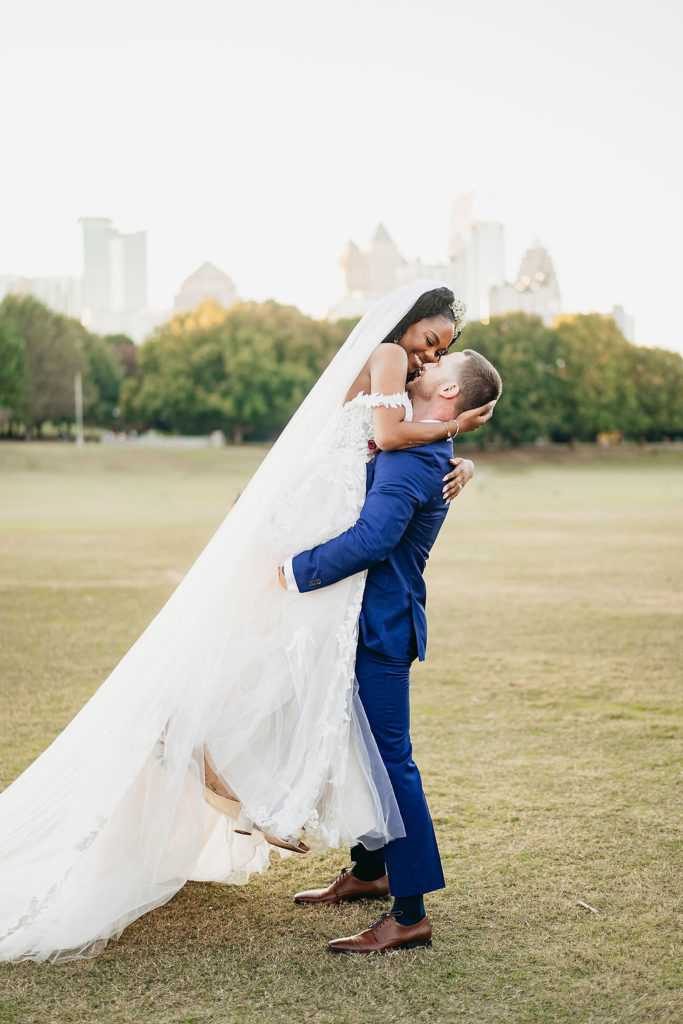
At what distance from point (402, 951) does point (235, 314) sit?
226 ft

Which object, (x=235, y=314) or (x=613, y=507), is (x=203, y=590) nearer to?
(x=613, y=507)

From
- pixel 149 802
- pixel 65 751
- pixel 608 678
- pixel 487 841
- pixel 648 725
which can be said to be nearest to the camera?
pixel 149 802

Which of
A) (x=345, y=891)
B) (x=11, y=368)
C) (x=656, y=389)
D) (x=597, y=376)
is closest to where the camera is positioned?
(x=345, y=891)

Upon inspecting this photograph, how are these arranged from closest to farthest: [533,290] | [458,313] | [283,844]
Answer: [283,844] → [458,313] → [533,290]

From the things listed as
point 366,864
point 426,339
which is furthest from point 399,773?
point 426,339

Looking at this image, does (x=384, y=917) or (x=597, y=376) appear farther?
(x=597, y=376)

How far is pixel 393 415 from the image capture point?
10.9ft

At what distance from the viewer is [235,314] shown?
2758 inches

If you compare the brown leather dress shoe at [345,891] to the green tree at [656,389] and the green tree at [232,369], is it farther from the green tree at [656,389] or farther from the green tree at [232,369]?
the green tree at [656,389]

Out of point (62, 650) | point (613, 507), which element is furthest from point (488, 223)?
point (62, 650)

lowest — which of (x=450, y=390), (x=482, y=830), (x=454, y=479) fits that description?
(x=482, y=830)

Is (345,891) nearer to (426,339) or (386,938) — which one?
(386,938)

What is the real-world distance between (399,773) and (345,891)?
0.77m

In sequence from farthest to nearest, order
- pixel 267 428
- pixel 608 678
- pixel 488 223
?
pixel 488 223, pixel 267 428, pixel 608 678
